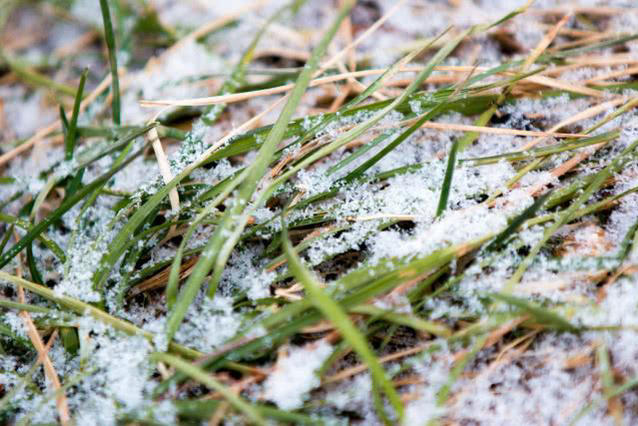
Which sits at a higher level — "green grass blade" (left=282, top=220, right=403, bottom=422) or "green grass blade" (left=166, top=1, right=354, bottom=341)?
"green grass blade" (left=166, top=1, right=354, bottom=341)

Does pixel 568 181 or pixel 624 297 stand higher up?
pixel 568 181

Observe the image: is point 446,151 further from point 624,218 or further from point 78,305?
point 78,305

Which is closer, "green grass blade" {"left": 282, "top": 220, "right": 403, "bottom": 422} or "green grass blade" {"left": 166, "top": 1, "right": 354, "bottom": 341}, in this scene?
"green grass blade" {"left": 282, "top": 220, "right": 403, "bottom": 422}

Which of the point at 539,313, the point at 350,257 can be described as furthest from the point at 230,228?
the point at 539,313

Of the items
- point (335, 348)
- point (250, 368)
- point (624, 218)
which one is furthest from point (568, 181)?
point (250, 368)

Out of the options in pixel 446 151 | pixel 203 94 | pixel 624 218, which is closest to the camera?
pixel 624 218

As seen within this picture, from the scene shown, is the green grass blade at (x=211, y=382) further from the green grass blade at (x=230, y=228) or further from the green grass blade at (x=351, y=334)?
the green grass blade at (x=351, y=334)

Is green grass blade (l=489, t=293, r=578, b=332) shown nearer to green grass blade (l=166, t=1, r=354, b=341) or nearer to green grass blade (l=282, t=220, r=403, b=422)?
green grass blade (l=282, t=220, r=403, b=422)

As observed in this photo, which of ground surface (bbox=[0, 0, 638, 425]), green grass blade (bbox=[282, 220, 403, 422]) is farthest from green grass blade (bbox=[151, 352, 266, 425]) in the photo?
green grass blade (bbox=[282, 220, 403, 422])
